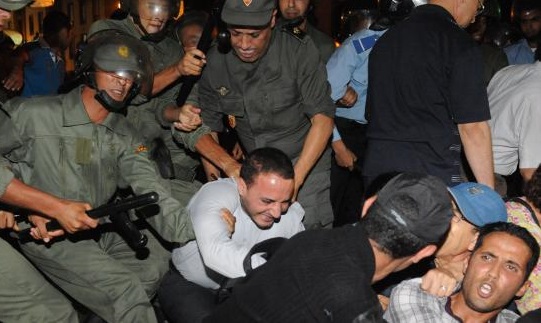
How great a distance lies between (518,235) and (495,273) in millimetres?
240

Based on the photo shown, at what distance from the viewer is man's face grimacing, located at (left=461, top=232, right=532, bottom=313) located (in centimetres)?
293

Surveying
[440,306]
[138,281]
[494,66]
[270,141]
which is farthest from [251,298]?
[494,66]

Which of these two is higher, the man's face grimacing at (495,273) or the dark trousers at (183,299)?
the man's face grimacing at (495,273)

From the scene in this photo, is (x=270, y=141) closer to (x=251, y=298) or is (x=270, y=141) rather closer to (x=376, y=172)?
(x=376, y=172)

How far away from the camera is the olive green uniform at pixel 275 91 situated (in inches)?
165

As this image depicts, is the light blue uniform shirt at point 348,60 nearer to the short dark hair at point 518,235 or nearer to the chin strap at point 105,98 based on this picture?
the chin strap at point 105,98

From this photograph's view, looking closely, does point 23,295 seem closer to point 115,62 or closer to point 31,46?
point 115,62

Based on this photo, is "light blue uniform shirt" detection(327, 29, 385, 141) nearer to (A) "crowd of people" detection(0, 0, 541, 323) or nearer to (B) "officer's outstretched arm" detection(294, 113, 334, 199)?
(A) "crowd of people" detection(0, 0, 541, 323)

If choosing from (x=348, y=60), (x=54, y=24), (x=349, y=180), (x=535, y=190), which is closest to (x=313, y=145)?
(x=348, y=60)

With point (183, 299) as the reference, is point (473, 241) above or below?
above

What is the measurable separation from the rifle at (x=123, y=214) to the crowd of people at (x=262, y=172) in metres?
0.02

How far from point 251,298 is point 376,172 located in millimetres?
1755

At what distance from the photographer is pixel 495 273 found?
297cm

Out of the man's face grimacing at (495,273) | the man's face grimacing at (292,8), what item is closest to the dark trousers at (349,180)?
the man's face grimacing at (292,8)
